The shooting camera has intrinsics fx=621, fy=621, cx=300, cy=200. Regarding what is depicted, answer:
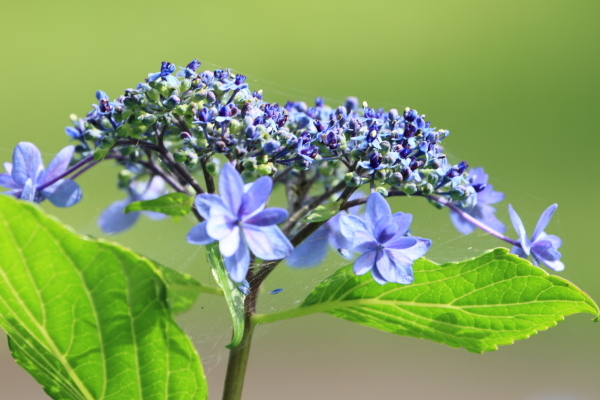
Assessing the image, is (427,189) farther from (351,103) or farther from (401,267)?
(351,103)

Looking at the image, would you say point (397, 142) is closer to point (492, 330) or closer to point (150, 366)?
point (492, 330)

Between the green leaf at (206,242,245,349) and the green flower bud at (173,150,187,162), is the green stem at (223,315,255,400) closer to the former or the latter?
the green leaf at (206,242,245,349)

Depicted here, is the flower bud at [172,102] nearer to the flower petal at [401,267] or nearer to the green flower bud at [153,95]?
the green flower bud at [153,95]

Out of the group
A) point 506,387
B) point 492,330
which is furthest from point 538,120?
point 492,330

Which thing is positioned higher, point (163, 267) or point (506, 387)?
point (506, 387)

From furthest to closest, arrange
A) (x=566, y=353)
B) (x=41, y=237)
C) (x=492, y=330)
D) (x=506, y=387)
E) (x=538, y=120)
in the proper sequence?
(x=538, y=120) < (x=566, y=353) < (x=506, y=387) < (x=492, y=330) < (x=41, y=237)
